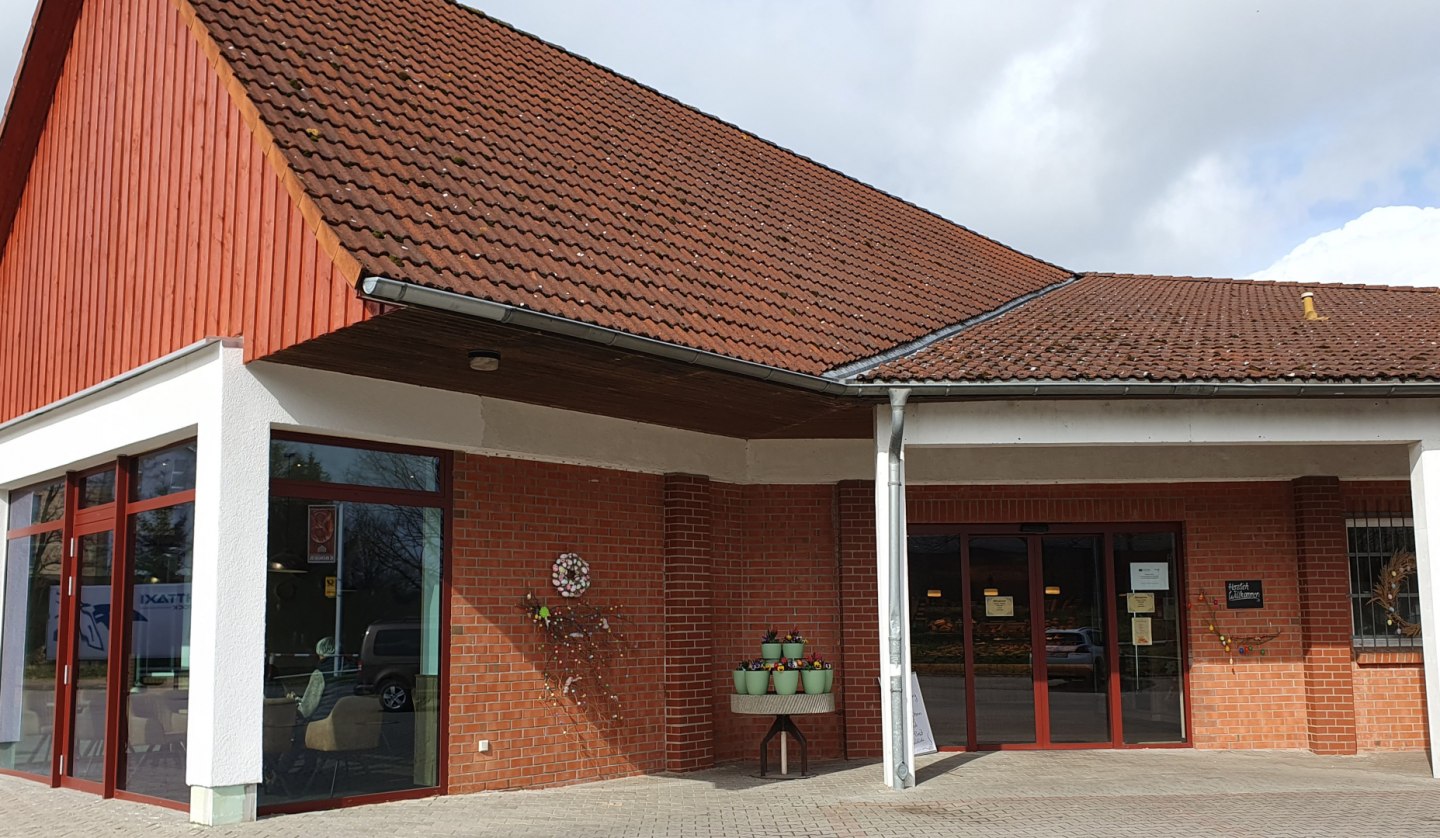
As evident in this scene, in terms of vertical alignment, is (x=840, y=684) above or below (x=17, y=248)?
below

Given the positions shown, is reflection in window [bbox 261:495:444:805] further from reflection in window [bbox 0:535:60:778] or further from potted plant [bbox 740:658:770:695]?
reflection in window [bbox 0:535:60:778]

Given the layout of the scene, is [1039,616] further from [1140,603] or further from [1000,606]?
[1140,603]

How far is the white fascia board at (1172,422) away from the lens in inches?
399

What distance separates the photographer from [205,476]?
8328 mm

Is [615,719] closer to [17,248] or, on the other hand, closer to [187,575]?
[187,575]

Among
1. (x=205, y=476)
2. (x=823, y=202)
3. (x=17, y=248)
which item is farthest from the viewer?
(x=823, y=202)

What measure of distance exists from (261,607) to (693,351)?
325 centimetres

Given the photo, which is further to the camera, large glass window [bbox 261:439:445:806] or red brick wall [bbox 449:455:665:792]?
red brick wall [bbox 449:455:665:792]

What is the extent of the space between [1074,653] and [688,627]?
388 centimetres

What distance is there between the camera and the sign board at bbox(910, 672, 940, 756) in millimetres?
11789

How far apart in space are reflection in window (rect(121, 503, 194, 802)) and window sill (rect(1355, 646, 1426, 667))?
34.2 feet

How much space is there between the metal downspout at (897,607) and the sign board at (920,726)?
1839mm

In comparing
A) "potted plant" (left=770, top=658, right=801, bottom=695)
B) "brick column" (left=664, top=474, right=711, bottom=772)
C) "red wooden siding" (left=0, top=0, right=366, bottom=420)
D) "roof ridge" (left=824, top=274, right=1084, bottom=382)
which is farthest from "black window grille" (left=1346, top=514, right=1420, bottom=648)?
"red wooden siding" (left=0, top=0, right=366, bottom=420)

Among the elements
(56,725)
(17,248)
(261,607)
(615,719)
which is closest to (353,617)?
(261,607)
